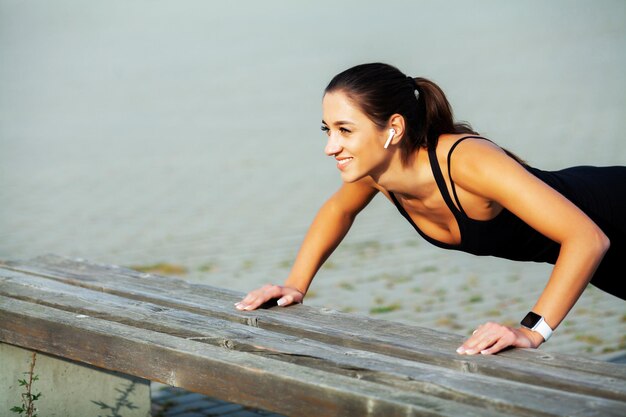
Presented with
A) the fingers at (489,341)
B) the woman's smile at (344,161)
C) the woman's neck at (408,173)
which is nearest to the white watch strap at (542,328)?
the fingers at (489,341)

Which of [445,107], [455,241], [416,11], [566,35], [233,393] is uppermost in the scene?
[416,11]

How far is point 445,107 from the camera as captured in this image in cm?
353

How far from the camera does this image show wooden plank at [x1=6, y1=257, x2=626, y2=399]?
8.79 ft

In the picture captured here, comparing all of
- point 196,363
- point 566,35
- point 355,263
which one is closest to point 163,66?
point 566,35

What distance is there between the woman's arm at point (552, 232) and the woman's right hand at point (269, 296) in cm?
89

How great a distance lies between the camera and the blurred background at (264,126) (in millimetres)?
6805

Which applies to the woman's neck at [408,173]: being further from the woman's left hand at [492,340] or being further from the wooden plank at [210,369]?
the wooden plank at [210,369]

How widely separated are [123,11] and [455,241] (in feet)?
62.0

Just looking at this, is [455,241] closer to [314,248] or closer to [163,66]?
[314,248]

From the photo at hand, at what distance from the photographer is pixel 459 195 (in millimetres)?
3422

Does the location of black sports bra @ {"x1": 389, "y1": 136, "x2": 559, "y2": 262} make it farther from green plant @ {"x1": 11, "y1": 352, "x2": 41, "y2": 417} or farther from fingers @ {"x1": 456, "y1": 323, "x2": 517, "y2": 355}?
green plant @ {"x1": 11, "y1": 352, "x2": 41, "y2": 417}

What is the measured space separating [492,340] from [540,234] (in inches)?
33.0

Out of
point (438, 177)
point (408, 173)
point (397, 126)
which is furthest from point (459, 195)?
point (397, 126)

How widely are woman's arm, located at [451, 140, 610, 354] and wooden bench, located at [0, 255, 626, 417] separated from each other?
21 centimetres
